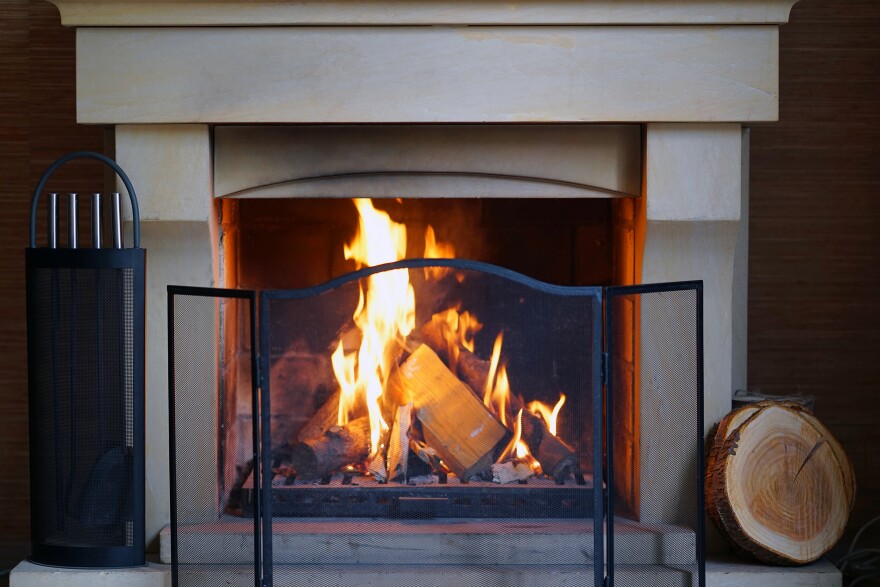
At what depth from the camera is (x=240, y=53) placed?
85.3 inches

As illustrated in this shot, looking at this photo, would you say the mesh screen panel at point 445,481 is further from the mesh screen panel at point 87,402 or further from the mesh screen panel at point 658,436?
the mesh screen panel at point 87,402

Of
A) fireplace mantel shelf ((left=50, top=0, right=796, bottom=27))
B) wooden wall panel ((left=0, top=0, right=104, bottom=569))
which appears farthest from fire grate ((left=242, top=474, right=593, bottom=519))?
wooden wall panel ((left=0, top=0, right=104, bottom=569))

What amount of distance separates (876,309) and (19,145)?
2179 mm

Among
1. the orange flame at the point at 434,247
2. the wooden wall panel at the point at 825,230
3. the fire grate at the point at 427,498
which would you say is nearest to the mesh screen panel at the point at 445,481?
the fire grate at the point at 427,498

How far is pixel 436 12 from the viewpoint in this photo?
2141mm

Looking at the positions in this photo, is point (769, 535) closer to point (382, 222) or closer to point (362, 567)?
point (362, 567)

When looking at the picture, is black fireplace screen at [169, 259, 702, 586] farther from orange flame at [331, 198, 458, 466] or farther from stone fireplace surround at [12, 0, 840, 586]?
stone fireplace surround at [12, 0, 840, 586]

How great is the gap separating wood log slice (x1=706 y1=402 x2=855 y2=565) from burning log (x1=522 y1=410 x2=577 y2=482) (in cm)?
33

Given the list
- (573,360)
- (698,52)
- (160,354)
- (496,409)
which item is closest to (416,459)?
(496,409)

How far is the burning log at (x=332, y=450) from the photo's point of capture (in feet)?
6.82

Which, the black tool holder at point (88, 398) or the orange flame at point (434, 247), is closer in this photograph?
the black tool holder at point (88, 398)

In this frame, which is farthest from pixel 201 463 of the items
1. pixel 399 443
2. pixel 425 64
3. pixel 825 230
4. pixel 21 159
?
pixel 825 230

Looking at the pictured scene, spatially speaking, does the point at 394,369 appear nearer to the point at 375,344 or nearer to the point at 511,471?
the point at 375,344

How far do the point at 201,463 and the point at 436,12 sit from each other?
3.21 ft
